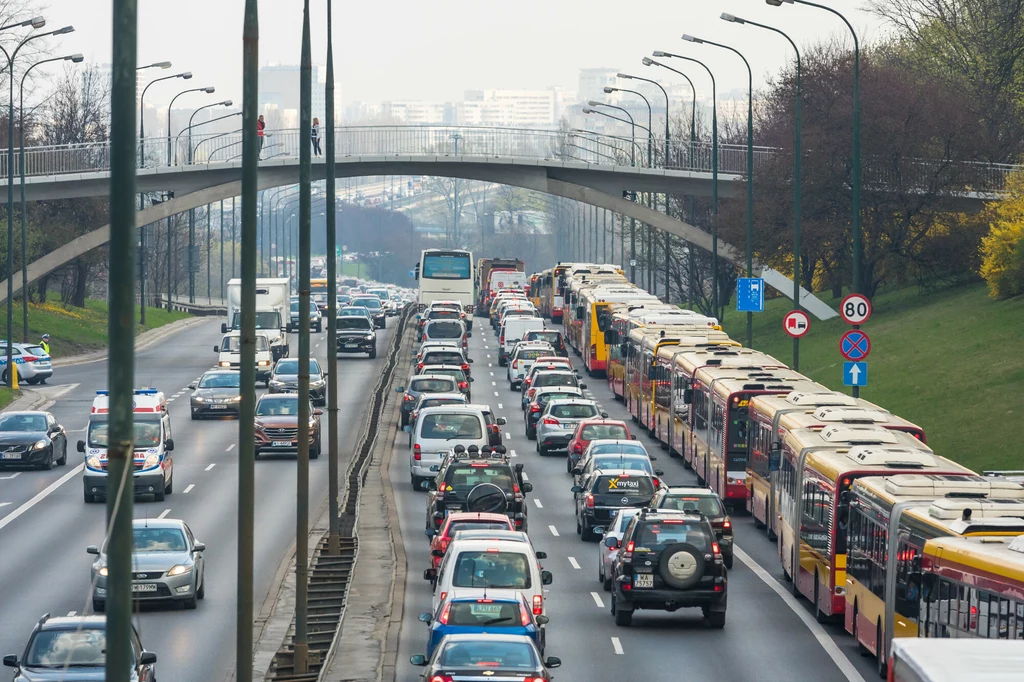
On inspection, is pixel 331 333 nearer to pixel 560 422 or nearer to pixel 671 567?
pixel 671 567

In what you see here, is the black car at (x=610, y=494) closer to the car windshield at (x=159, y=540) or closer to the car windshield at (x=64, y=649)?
the car windshield at (x=159, y=540)

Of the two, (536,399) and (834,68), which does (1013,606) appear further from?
(834,68)

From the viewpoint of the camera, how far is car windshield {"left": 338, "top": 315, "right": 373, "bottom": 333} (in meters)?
74.4

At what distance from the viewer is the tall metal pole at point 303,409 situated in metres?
20.4

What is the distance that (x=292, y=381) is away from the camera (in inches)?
2127

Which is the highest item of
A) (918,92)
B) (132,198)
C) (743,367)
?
(918,92)

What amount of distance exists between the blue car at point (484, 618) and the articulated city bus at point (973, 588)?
406cm

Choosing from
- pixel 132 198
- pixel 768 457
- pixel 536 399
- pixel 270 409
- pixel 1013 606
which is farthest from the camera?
pixel 536 399

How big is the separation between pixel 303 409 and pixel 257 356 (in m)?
41.5

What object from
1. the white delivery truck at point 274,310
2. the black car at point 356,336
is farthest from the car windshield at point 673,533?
the black car at point 356,336

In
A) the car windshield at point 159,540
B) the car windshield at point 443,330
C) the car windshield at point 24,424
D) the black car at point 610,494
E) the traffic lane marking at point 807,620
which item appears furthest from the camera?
the car windshield at point 443,330

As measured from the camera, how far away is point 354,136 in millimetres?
88125

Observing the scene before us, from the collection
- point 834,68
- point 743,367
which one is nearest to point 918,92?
point 834,68

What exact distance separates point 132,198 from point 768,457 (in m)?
23.8
